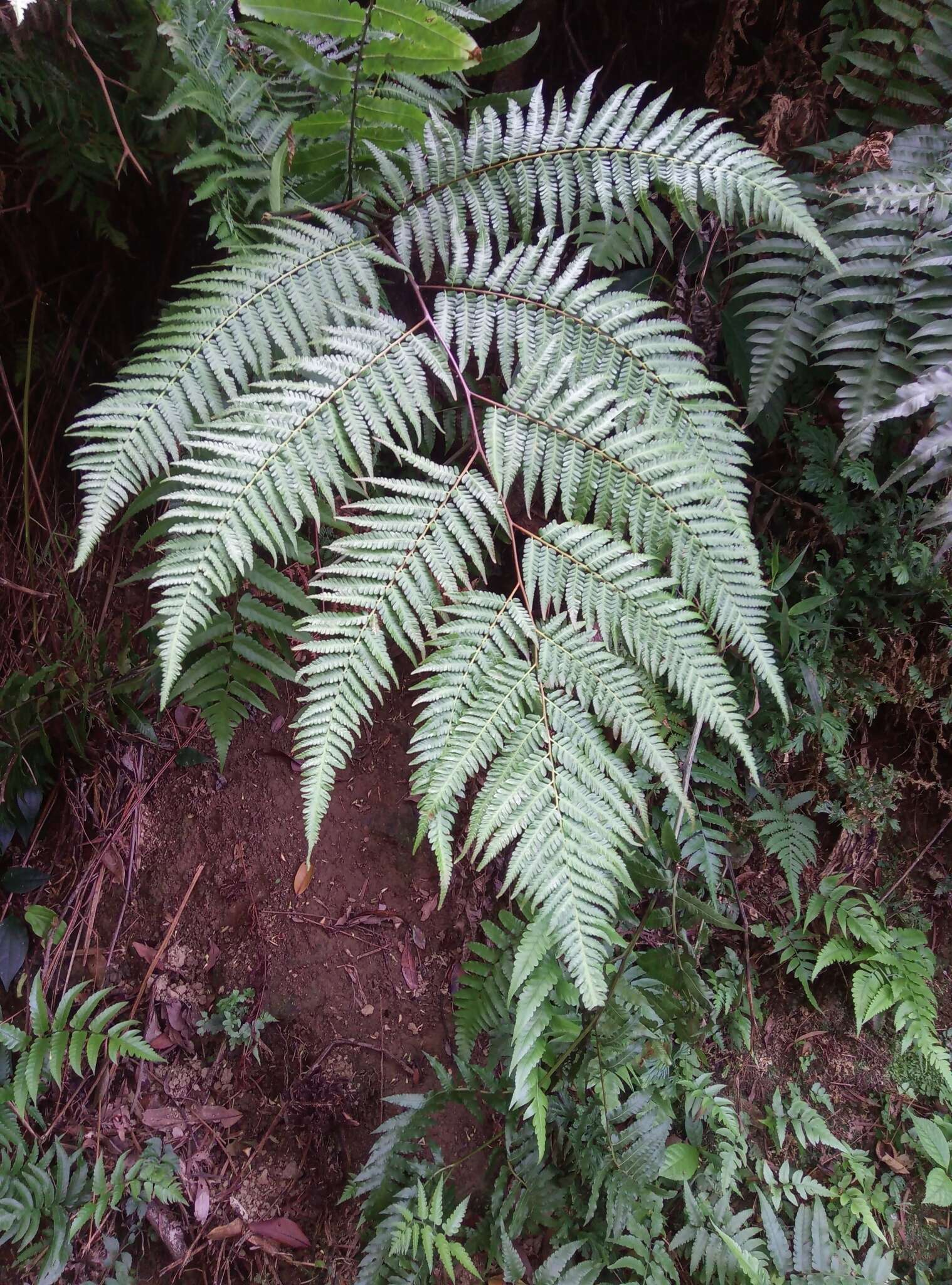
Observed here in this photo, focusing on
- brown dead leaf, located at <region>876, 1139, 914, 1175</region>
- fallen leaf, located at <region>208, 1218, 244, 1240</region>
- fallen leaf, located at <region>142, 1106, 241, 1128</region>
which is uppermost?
brown dead leaf, located at <region>876, 1139, 914, 1175</region>

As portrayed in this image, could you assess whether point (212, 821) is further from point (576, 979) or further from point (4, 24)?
point (4, 24)

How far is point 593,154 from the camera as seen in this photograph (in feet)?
5.16

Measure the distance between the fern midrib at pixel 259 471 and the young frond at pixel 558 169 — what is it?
278 millimetres

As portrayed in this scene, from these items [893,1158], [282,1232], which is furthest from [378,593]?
[893,1158]

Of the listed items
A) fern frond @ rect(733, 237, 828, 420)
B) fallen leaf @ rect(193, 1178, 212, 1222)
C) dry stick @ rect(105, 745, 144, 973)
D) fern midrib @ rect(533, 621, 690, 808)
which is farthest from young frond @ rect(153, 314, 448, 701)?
fallen leaf @ rect(193, 1178, 212, 1222)

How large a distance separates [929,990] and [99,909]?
101 inches

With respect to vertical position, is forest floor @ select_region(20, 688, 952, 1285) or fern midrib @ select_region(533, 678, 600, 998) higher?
fern midrib @ select_region(533, 678, 600, 998)

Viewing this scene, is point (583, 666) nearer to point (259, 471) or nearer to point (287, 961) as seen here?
point (259, 471)

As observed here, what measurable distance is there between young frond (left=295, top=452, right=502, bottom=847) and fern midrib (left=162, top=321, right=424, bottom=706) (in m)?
0.17

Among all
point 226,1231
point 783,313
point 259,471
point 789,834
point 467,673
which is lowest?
point 226,1231

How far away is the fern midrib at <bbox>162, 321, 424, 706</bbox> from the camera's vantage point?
1.29 metres

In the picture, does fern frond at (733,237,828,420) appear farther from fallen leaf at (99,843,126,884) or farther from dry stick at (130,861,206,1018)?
fallen leaf at (99,843,126,884)

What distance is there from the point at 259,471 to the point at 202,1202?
2.12 meters

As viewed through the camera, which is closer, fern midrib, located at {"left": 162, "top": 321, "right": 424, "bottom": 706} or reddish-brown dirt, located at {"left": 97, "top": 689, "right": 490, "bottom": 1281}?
fern midrib, located at {"left": 162, "top": 321, "right": 424, "bottom": 706}
